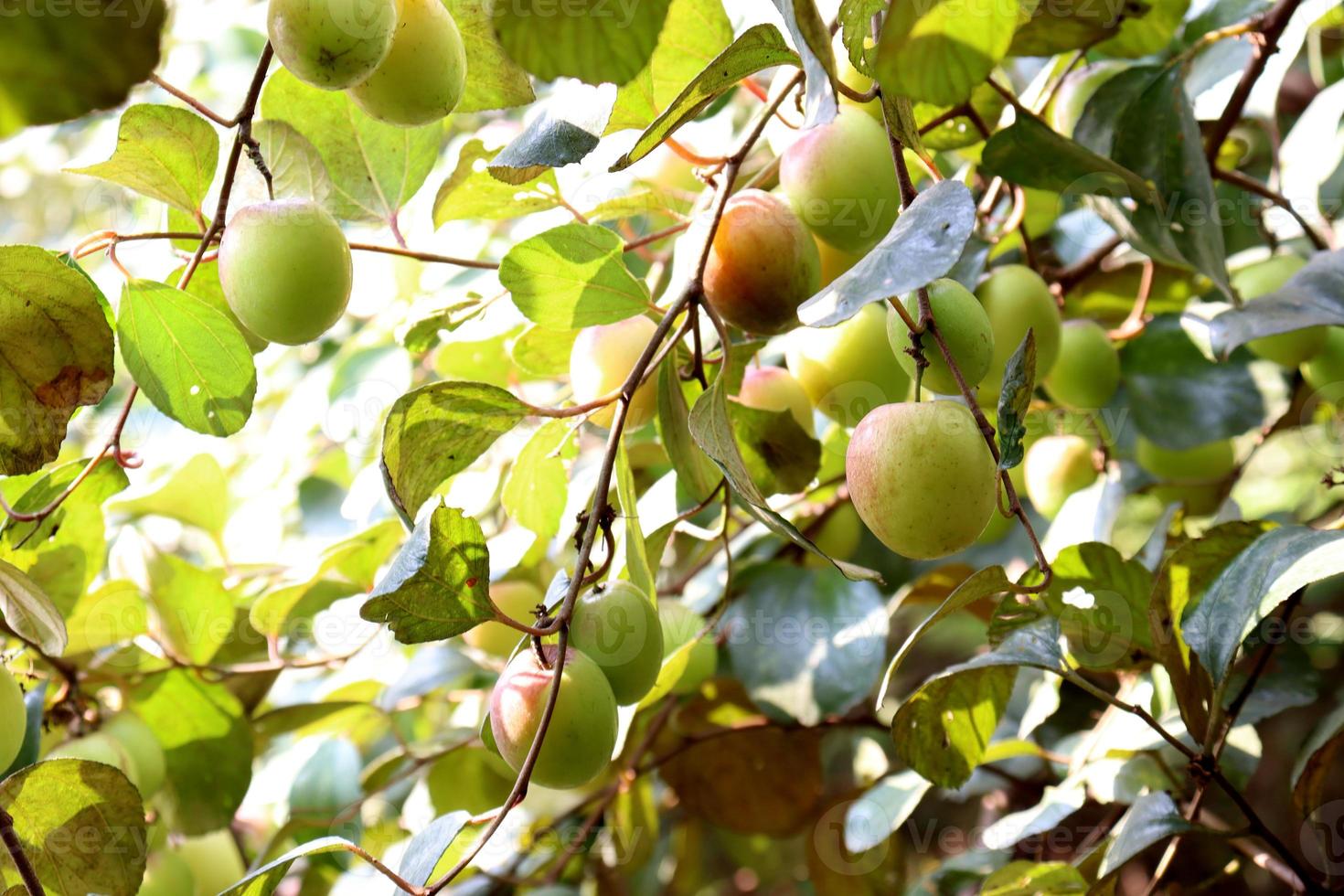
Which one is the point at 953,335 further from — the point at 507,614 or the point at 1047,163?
the point at 507,614

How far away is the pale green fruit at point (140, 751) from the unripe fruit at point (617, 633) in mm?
399

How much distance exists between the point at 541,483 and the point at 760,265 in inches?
8.1

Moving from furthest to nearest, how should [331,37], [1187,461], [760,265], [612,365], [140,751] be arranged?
[1187,461] < [140,751] < [612,365] < [760,265] < [331,37]

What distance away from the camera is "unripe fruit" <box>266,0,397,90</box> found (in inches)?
17.3

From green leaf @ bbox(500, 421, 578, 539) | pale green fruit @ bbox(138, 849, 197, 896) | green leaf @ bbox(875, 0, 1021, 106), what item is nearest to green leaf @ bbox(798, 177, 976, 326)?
green leaf @ bbox(875, 0, 1021, 106)

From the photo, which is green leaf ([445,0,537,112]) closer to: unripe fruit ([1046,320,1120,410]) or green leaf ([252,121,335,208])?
green leaf ([252,121,335,208])

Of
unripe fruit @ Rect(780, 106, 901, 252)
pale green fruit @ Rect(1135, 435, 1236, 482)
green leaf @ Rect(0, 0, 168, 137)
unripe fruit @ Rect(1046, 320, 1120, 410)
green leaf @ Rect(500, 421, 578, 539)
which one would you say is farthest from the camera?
pale green fruit @ Rect(1135, 435, 1236, 482)

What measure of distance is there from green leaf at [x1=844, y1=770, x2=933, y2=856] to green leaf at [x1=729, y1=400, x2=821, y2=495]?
0.23 m

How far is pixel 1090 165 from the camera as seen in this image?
62 cm

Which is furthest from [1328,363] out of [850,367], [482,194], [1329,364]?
[482,194]

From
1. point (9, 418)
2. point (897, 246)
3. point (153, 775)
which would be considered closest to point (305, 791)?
point (153, 775)

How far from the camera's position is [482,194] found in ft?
2.28

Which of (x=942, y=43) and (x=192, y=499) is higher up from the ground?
(x=942, y=43)

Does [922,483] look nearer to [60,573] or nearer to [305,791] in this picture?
[60,573]
